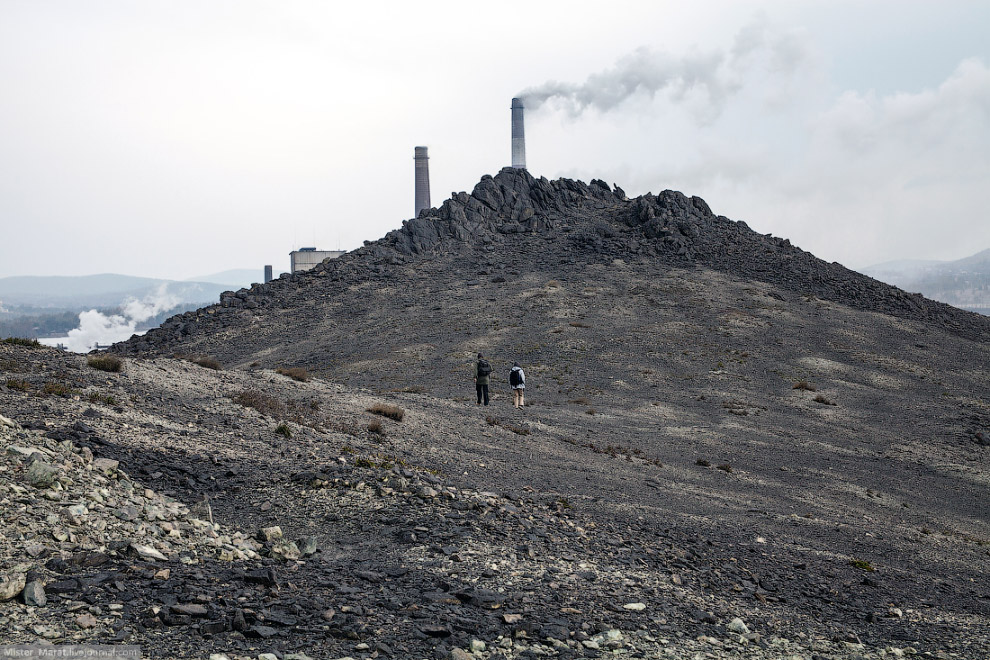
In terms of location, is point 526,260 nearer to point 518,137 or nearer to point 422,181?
point 422,181

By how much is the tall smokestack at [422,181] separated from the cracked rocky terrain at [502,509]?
43453 mm

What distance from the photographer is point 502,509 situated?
1123 centimetres

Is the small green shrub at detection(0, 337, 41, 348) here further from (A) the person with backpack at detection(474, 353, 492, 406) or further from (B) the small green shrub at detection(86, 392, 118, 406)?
(A) the person with backpack at detection(474, 353, 492, 406)

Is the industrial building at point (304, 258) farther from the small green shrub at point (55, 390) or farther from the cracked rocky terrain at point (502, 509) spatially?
the small green shrub at point (55, 390)

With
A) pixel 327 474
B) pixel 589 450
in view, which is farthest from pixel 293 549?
pixel 589 450

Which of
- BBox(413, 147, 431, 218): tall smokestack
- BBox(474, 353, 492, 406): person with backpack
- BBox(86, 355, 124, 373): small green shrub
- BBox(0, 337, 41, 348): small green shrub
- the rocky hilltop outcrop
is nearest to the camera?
BBox(86, 355, 124, 373): small green shrub

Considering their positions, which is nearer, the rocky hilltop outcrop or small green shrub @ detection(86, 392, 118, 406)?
small green shrub @ detection(86, 392, 118, 406)

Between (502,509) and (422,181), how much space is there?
2781 inches

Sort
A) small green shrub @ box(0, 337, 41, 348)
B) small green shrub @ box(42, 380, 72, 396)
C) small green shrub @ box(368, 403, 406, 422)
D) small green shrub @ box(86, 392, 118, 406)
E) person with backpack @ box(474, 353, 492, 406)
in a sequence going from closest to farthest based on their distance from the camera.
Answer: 1. small green shrub @ box(42, 380, 72, 396)
2. small green shrub @ box(86, 392, 118, 406)
3. small green shrub @ box(0, 337, 41, 348)
4. small green shrub @ box(368, 403, 406, 422)
5. person with backpack @ box(474, 353, 492, 406)

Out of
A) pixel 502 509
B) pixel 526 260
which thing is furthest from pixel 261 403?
pixel 526 260

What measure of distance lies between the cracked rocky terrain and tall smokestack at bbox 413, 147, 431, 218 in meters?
43.5

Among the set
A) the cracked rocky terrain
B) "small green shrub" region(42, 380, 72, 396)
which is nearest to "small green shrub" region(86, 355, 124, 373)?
the cracked rocky terrain

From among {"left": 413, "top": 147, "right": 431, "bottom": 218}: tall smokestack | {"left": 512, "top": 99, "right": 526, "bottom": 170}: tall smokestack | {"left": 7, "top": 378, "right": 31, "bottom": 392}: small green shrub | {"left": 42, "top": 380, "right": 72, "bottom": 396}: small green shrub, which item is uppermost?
{"left": 512, "top": 99, "right": 526, "bottom": 170}: tall smokestack

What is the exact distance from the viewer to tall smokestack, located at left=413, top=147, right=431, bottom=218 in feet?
258
